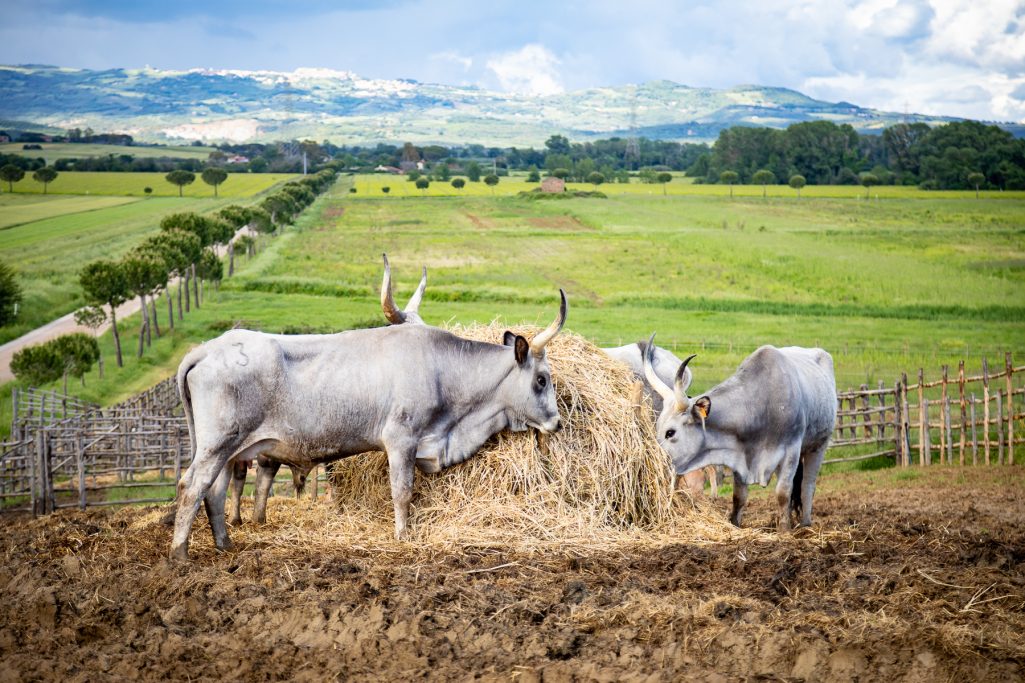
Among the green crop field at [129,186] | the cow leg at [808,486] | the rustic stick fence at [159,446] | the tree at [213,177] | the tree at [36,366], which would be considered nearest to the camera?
the cow leg at [808,486]

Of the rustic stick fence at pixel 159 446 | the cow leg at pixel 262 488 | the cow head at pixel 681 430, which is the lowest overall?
the rustic stick fence at pixel 159 446

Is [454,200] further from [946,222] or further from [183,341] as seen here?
[183,341]

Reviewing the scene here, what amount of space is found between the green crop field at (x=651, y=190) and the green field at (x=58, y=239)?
47353 millimetres

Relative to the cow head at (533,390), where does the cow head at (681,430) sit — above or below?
below

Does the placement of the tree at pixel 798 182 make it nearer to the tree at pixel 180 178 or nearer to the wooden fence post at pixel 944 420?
the tree at pixel 180 178

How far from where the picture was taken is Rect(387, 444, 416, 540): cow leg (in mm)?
9523

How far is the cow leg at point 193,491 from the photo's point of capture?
8.98 m

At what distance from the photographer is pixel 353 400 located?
948cm

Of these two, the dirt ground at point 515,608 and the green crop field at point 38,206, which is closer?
the dirt ground at point 515,608

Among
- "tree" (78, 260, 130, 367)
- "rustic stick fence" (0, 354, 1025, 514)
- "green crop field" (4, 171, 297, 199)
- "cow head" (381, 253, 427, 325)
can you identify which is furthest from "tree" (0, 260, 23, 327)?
"cow head" (381, 253, 427, 325)

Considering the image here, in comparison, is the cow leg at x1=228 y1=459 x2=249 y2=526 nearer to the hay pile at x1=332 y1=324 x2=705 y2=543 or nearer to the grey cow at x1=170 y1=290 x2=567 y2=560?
the grey cow at x1=170 y1=290 x2=567 y2=560

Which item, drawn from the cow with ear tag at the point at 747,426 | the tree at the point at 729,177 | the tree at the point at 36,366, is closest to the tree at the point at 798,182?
the tree at the point at 729,177

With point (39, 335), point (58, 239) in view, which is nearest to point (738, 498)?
point (39, 335)

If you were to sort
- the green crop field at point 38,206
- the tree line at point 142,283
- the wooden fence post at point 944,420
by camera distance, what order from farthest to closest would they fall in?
the green crop field at point 38,206 < the tree line at point 142,283 < the wooden fence post at point 944,420
